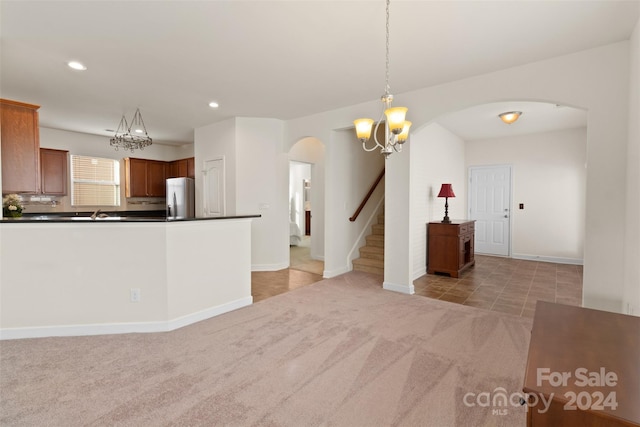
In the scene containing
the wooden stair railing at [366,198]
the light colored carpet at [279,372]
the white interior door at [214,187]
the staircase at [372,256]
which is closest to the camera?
the light colored carpet at [279,372]

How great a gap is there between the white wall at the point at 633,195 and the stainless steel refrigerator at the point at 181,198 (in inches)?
257

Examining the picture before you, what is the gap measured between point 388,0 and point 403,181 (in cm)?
238

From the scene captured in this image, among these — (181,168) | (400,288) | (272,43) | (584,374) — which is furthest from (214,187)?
(584,374)

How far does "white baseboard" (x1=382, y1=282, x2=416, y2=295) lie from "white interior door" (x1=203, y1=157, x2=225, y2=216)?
3.35 meters

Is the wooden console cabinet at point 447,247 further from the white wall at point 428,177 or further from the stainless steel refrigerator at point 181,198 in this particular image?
the stainless steel refrigerator at point 181,198

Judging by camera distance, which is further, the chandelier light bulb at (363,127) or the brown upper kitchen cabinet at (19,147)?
the brown upper kitchen cabinet at (19,147)

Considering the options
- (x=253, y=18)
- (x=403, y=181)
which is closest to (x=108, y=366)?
(x=253, y=18)

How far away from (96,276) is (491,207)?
7.40 m

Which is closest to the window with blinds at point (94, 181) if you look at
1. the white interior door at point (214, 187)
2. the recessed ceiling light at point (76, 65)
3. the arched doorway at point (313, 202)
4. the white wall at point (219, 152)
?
the white wall at point (219, 152)

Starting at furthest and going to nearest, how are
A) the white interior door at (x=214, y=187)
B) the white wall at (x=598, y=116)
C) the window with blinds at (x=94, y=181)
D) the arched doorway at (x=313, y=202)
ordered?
the window with blinds at (x=94, y=181)
the arched doorway at (x=313, y=202)
the white interior door at (x=214, y=187)
the white wall at (x=598, y=116)

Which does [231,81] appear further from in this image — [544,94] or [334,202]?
[544,94]

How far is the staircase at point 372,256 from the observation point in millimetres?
5277

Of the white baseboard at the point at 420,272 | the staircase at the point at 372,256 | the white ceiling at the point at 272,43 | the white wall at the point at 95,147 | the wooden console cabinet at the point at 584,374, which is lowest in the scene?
the white baseboard at the point at 420,272

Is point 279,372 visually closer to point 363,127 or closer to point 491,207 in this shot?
point 363,127
